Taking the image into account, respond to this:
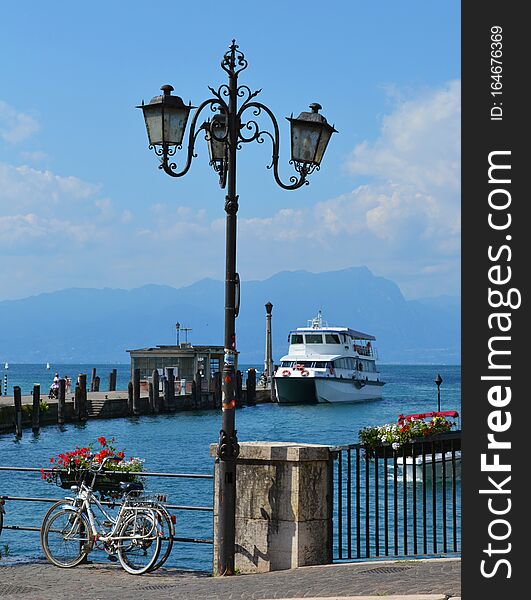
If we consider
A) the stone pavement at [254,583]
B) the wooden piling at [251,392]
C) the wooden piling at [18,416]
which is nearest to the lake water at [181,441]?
the wooden piling at [18,416]

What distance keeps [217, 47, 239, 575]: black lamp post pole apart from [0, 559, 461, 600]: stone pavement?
40 cm

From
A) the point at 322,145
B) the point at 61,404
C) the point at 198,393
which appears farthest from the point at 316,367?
the point at 322,145

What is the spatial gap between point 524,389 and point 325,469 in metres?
4.76

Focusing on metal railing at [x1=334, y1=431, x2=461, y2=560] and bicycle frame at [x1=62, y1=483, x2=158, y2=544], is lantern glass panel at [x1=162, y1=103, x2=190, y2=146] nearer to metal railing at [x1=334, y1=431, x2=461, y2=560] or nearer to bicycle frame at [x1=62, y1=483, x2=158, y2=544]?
metal railing at [x1=334, y1=431, x2=461, y2=560]

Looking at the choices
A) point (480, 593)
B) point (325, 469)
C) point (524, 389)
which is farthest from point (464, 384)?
point (325, 469)

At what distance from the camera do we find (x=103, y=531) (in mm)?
10797

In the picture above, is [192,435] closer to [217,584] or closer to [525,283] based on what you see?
[217,584]

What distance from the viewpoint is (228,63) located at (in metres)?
10.5

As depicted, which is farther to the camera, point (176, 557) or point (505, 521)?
point (176, 557)

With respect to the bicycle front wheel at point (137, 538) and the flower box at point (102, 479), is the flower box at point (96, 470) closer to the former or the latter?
the flower box at point (102, 479)

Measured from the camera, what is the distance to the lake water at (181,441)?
66.2 ft

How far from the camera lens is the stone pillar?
32.8ft

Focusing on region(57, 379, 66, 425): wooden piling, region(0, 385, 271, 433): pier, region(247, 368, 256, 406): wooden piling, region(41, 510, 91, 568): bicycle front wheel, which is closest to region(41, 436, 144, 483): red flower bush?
region(41, 510, 91, 568): bicycle front wheel

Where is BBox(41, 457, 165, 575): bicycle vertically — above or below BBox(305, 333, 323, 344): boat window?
below
